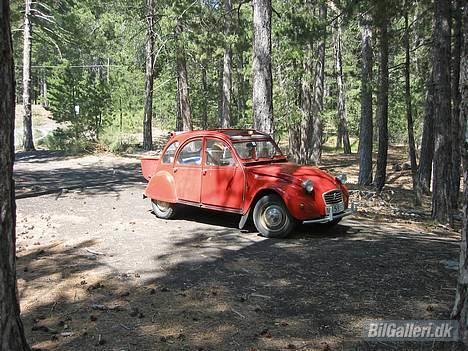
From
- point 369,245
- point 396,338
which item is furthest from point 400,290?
point 369,245

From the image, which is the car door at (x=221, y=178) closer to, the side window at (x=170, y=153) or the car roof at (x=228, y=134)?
the car roof at (x=228, y=134)

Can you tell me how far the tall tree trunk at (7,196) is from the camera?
2932mm

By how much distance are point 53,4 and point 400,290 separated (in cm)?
2732

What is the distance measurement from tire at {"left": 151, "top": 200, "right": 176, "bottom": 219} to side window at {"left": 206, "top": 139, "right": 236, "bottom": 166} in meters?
1.53

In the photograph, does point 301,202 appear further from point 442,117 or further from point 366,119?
point 366,119

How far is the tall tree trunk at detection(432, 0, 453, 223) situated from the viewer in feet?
33.9

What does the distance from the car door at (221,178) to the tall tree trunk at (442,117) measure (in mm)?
5294

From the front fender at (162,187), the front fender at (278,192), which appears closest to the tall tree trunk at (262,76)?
the front fender at (162,187)

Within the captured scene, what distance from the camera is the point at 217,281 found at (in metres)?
5.59

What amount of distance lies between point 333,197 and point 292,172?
814 millimetres

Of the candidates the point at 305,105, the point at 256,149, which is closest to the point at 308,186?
the point at 256,149

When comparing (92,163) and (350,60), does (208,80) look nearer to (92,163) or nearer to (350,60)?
(350,60)

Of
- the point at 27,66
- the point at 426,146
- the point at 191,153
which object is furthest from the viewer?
the point at 27,66

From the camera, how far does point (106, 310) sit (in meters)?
4.82
